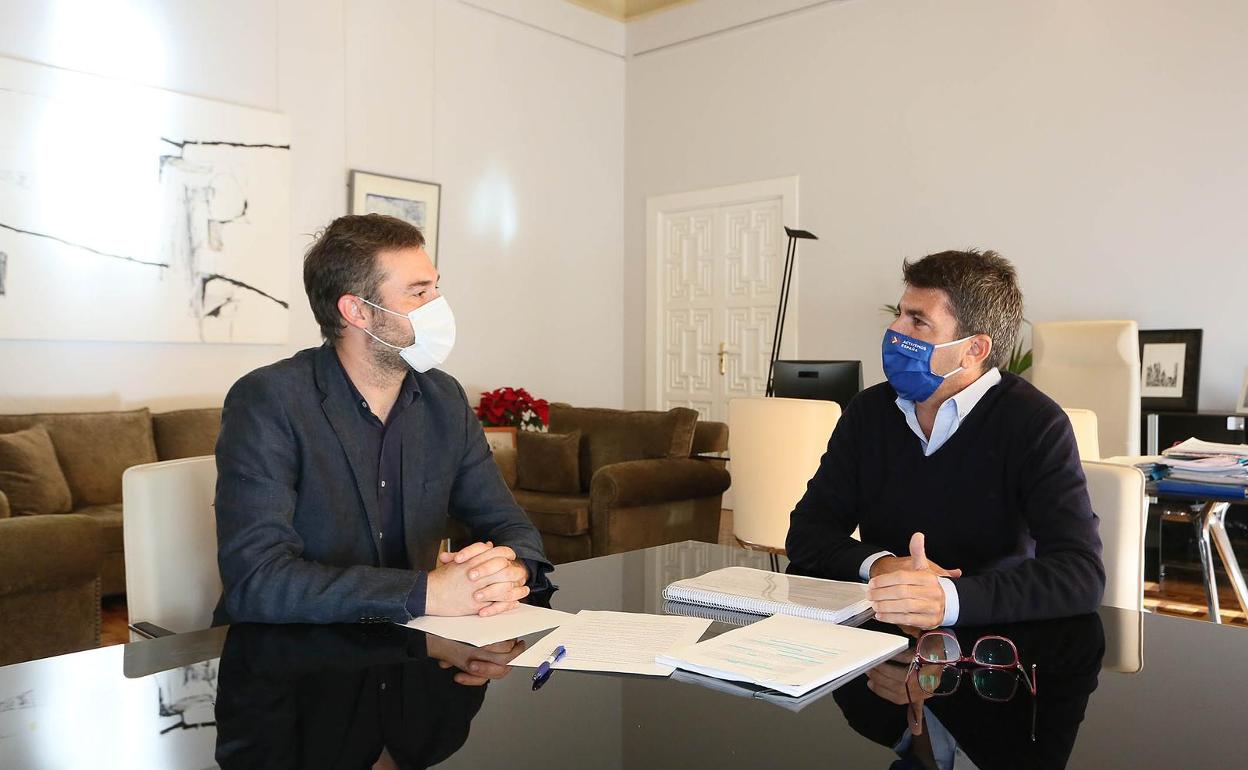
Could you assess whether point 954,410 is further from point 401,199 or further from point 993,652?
point 401,199

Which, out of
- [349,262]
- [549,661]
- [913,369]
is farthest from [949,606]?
[349,262]

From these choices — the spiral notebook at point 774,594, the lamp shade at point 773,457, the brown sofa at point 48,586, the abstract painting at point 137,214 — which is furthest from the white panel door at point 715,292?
the spiral notebook at point 774,594

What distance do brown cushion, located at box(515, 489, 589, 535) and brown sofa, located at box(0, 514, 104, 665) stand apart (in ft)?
6.69

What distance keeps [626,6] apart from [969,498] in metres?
7.19

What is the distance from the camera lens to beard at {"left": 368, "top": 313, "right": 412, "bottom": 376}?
76.6 inches

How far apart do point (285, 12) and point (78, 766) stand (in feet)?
19.9

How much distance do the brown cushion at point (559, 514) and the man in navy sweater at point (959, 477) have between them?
10.4ft

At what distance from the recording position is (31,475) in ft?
15.4

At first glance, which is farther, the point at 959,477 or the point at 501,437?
the point at 501,437

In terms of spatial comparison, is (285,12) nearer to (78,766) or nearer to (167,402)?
(167,402)

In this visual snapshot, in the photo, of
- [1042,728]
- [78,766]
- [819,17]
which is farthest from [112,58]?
[1042,728]

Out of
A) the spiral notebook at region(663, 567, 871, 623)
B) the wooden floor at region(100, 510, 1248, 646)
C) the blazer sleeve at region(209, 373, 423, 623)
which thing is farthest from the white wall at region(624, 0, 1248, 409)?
the blazer sleeve at region(209, 373, 423, 623)

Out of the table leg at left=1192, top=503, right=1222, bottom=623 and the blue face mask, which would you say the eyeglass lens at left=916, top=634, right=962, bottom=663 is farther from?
the table leg at left=1192, top=503, right=1222, bottom=623

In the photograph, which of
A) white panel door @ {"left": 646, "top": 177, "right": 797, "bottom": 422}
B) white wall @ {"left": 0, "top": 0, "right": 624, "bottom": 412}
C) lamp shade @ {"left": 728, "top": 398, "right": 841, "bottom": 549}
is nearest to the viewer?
lamp shade @ {"left": 728, "top": 398, "right": 841, "bottom": 549}
